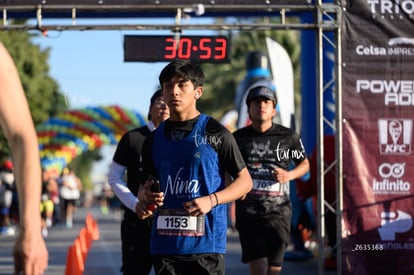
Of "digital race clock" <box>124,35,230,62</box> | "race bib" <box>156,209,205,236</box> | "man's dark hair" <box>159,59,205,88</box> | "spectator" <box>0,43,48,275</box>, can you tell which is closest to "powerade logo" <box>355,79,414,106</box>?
"digital race clock" <box>124,35,230,62</box>

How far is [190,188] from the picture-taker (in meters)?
6.07

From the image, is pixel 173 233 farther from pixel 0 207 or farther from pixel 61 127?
pixel 61 127

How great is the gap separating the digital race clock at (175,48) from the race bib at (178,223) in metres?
5.56

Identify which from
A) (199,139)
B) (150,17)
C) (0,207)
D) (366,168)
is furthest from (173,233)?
(0,207)

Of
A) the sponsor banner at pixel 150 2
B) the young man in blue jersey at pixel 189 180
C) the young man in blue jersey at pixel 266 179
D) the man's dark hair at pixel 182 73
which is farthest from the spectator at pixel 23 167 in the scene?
the sponsor banner at pixel 150 2

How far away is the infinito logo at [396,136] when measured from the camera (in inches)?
438

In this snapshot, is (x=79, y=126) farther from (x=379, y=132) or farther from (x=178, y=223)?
(x=178, y=223)

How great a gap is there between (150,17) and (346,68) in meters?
2.64

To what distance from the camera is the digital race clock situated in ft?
37.8

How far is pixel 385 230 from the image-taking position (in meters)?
11.2

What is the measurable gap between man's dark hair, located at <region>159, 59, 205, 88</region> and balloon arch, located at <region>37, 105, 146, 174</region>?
3506 centimetres

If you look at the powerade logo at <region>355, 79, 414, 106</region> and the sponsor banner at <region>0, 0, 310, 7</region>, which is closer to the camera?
the powerade logo at <region>355, 79, 414, 106</region>

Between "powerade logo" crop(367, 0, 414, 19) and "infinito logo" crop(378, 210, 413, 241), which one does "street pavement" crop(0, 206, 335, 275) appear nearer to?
"infinito logo" crop(378, 210, 413, 241)

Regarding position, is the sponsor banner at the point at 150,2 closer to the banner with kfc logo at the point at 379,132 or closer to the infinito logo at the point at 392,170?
the banner with kfc logo at the point at 379,132
